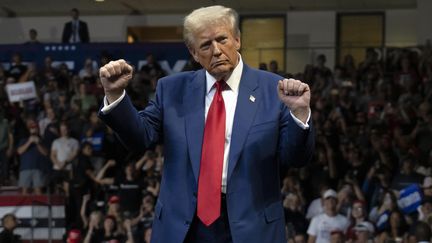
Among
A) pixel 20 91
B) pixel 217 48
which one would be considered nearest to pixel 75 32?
pixel 20 91

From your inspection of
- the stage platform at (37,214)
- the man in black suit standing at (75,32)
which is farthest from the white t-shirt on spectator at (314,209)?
the man in black suit standing at (75,32)

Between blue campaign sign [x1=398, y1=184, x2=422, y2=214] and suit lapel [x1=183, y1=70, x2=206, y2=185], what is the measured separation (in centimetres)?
920

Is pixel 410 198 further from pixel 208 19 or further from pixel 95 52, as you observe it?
pixel 208 19

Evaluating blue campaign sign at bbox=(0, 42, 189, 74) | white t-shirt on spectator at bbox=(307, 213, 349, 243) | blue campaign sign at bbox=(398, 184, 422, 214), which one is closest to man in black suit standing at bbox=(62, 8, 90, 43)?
blue campaign sign at bbox=(0, 42, 189, 74)

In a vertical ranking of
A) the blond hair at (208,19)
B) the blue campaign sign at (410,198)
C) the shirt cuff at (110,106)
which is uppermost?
the blond hair at (208,19)

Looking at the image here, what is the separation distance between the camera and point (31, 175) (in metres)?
16.4

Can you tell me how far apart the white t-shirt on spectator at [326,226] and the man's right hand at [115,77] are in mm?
9391

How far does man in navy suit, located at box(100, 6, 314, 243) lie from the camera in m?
4.08

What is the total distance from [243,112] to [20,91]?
14.6 m

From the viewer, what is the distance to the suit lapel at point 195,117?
13.6 feet

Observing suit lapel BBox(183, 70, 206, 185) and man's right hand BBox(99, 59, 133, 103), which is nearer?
man's right hand BBox(99, 59, 133, 103)

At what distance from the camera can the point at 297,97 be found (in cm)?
403

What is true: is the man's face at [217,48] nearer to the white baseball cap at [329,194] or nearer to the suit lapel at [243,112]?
the suit lapel at [243,112]

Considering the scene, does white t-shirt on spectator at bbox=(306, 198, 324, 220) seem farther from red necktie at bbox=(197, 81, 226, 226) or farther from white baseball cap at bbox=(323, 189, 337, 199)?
red necktie at bbox=(197, 81, 226, 226)
